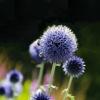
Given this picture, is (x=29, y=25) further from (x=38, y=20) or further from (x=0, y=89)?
(x=0, y=89)

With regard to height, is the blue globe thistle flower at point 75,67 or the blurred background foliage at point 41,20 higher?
the blurred background foliage at point 41,20

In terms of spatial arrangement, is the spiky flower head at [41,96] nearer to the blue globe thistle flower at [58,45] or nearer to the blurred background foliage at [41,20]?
the blue globe thistle flower at [58,45]

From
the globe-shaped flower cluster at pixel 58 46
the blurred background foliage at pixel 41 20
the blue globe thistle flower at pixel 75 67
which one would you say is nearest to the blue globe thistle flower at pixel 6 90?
the blue globe thistle flower at pixel 75 67

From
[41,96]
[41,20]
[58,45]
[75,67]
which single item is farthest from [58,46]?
[41,20]

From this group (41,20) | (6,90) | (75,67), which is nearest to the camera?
(75,67)

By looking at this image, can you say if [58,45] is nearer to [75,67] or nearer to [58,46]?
[58,46]

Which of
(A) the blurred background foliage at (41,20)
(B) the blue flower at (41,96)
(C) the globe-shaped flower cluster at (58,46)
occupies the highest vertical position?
Answer: (A) the blurred background foliage at (41,20)

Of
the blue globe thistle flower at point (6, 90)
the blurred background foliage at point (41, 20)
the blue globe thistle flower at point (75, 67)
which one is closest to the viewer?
the blue globe thistle flower at point (75, 67)

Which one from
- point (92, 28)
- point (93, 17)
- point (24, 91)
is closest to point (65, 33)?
point (24, 91)
